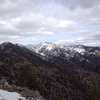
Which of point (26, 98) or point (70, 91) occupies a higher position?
point (26, 98)

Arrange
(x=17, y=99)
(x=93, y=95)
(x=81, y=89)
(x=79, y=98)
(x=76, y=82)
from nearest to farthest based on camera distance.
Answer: (x=17, y=99) → (x=93, y=95) → (x=79, y=98) → (x=81, y=89) → (x=76, y=82)

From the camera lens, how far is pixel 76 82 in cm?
18925

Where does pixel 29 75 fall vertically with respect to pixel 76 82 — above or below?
above

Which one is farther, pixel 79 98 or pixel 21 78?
pixel 79 98

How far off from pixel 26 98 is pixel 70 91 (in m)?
143

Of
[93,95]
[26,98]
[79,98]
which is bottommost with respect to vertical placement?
[79,98]

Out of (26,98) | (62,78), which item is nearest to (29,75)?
(26,98)

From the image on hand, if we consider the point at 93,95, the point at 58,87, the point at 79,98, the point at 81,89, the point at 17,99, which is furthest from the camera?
the point at 81,89

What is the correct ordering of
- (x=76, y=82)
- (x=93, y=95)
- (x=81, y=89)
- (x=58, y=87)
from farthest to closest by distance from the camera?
(x=76, y=82) < (x=81, y=89) < (x=58, y=87) < (x=93, y=95)

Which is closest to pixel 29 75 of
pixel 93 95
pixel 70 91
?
pixel 93 95

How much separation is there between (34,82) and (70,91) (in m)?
81.0

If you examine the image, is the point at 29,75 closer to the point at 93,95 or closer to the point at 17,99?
the point at 93,95

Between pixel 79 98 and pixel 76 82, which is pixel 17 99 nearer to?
pixel 79 98

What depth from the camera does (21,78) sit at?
8688 centimetres
